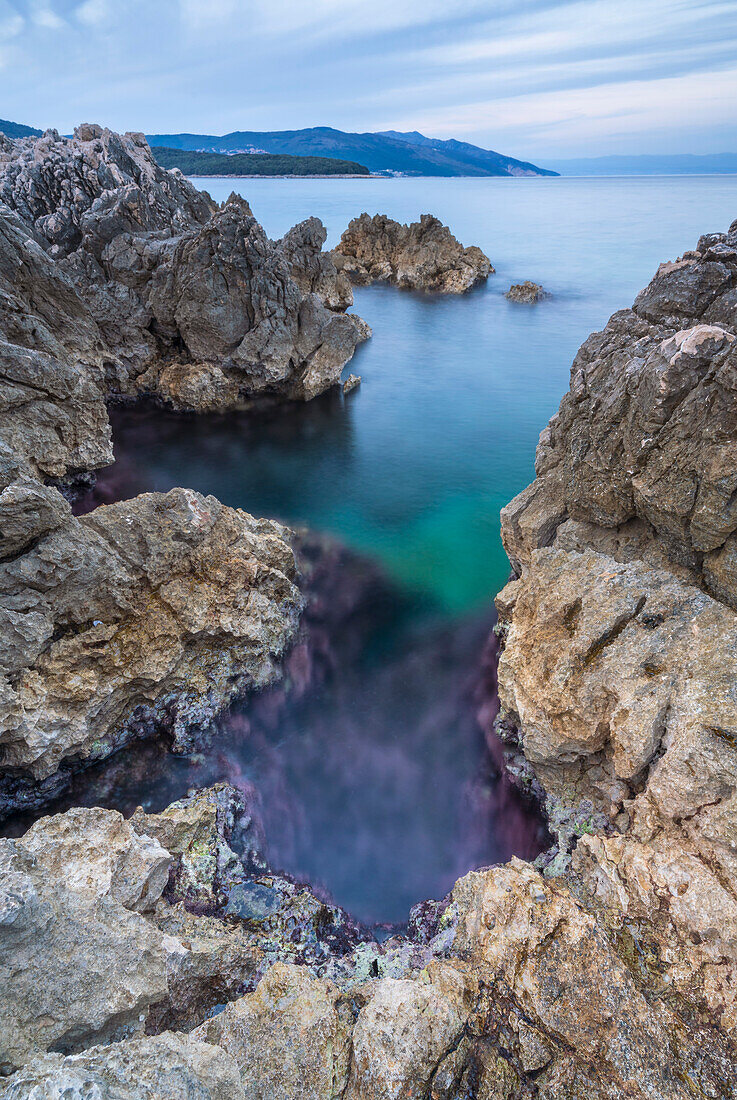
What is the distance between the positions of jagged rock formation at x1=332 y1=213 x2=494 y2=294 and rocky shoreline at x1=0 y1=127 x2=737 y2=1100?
50.7 meters

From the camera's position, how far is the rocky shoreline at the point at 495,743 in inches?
236

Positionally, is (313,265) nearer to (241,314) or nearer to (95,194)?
(95,194)

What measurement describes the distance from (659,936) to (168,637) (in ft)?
35.7

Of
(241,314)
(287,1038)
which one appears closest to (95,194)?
(241,314)

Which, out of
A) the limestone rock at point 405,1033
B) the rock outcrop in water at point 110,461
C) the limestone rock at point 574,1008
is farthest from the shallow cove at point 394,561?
the limestone rock at point 405,1033

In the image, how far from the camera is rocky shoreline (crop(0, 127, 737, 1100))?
19.6 feet

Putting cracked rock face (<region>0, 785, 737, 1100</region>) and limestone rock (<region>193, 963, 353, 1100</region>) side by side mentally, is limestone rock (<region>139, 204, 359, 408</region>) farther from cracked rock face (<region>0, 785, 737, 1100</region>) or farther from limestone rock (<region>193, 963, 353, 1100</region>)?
limestone rock (<region>193, 963, 353, 1100</region>)

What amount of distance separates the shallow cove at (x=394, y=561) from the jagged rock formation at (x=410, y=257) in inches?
287

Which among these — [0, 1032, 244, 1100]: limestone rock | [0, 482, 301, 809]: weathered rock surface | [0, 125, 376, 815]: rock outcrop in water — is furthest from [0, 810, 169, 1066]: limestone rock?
[0, 125, 376, 815]: rock outcrop in water

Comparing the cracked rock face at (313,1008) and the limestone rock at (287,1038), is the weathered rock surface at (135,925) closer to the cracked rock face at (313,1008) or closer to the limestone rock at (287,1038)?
the cracked rock face at (313,1008)

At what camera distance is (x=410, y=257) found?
64.6m

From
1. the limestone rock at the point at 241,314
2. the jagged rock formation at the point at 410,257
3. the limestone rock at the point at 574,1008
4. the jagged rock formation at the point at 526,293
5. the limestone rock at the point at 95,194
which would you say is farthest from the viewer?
the jagged rock formation at the point at 410,257

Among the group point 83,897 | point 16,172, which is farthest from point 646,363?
point 16,172

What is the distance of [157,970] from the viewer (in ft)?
22.0
